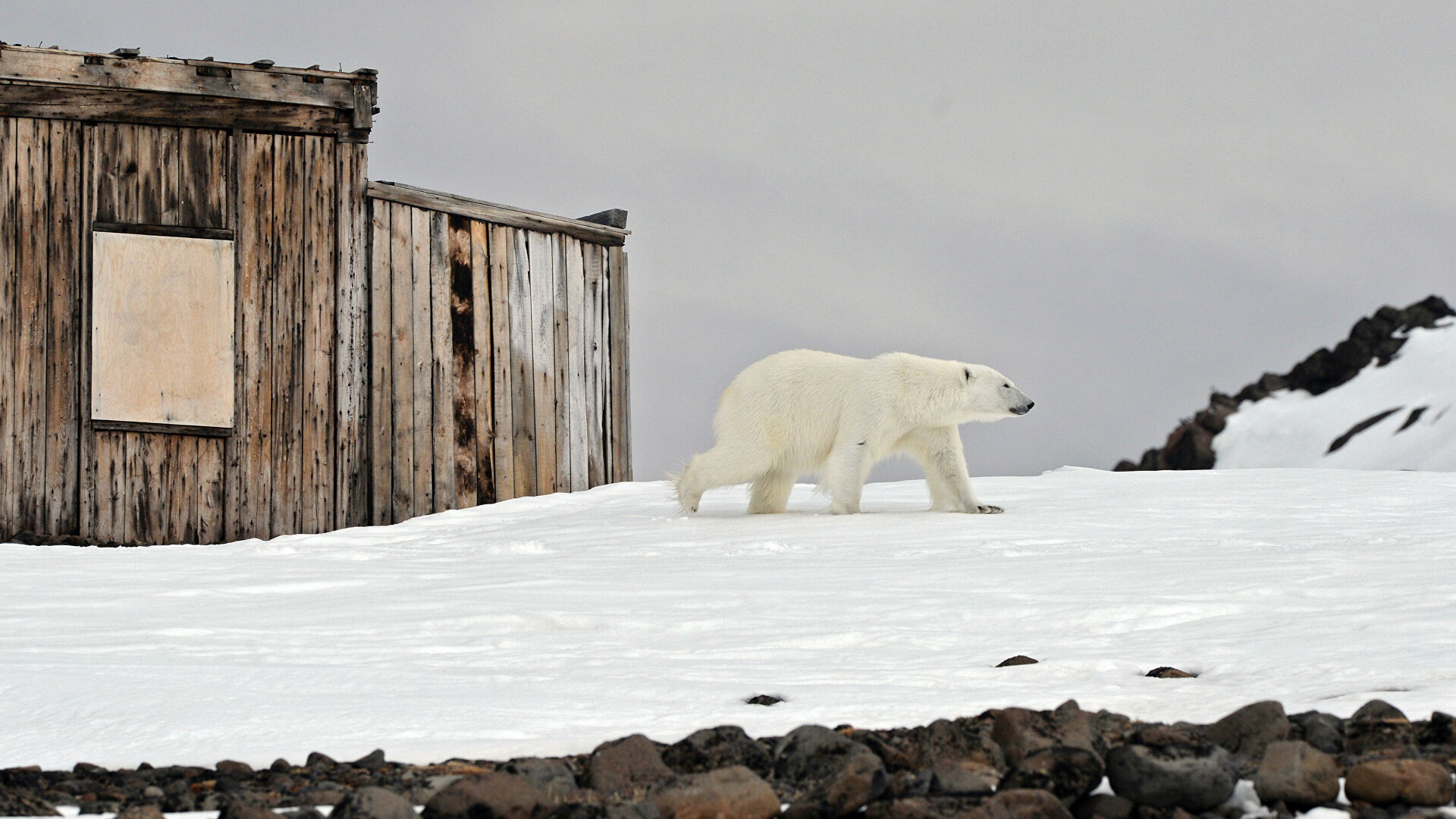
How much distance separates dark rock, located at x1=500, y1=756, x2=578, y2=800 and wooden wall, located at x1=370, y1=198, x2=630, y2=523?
7.66 meters

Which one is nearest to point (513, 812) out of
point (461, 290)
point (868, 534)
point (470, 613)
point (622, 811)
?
point (622, 811)

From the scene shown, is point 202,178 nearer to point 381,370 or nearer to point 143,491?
point 381,370

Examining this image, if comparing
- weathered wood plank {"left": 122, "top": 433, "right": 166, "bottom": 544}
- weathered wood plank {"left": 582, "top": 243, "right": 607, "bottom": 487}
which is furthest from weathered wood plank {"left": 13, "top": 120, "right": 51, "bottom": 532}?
weathered wood plank {"left": 582, "top": 243, "right": 607, "bottom": 487}

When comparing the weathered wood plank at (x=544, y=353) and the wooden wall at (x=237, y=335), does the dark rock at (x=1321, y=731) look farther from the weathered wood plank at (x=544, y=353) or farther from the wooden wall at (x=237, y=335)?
the weathered wood plank at (x=544, y=353)

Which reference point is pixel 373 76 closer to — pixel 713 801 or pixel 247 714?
pixel 247 714

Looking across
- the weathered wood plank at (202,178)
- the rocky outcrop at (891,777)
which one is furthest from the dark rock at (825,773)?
the weathered wood plank at (202,178)

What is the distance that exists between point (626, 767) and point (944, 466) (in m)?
6.11

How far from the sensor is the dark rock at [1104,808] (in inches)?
86.5

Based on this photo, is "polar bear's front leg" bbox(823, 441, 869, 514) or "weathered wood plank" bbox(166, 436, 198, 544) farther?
"weathered wood plank" bbox(166, 436, 198, 544)

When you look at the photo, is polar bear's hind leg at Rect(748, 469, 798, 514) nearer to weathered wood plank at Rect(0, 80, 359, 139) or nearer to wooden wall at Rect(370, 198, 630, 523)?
wooden wall at Rect(370, 198, 630, 523)

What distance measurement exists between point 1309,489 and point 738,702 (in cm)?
681

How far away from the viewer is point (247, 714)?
119 inches

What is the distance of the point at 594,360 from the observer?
35.9ft

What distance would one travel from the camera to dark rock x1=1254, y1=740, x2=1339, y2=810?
2.20 meters
